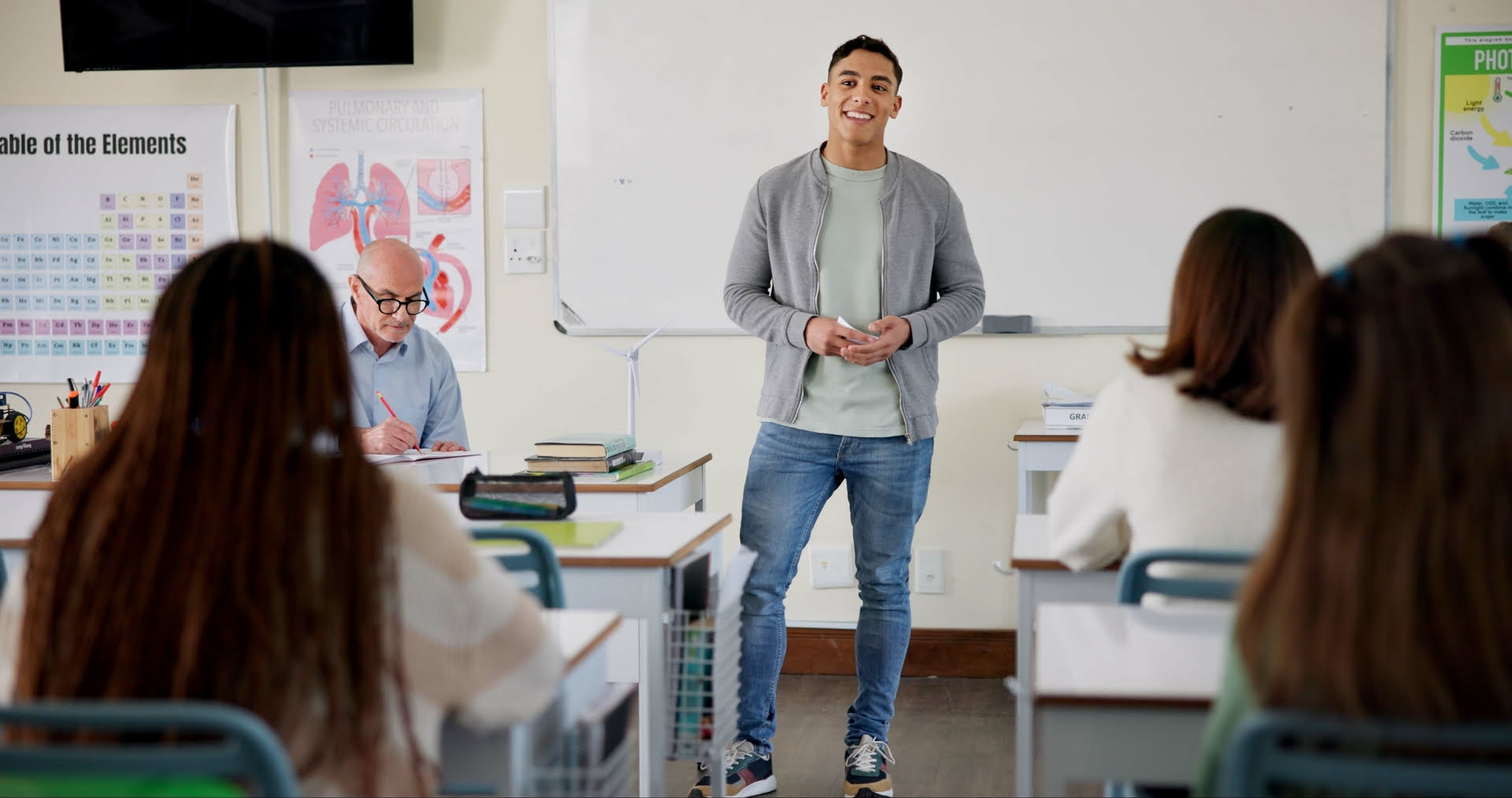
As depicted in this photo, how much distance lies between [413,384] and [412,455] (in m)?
0.40

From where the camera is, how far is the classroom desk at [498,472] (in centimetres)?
283

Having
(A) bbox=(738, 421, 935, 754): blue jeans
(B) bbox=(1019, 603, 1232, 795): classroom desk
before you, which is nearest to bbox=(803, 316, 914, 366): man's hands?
(A) bbox=(738, 421, 935, 754): blue jeans

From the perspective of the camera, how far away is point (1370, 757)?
105 cm

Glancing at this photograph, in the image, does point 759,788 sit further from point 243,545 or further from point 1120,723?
point 243,545

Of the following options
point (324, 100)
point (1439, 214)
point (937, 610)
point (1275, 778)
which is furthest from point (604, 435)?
point (1439, 214)

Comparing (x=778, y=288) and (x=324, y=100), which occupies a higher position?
(x=324, y=100)

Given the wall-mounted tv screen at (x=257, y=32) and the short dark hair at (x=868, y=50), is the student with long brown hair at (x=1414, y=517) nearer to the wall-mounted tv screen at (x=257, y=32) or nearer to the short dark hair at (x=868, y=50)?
the short dark hair at (x=868, y=50)

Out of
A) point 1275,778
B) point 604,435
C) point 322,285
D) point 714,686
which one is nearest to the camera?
point 1275,778

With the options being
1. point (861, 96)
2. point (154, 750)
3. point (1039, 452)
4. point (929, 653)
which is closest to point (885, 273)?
point (861, 96)

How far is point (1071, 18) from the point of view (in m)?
4.10

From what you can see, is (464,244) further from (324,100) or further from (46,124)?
(46,124)

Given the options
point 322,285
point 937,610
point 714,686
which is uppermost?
point 322,285

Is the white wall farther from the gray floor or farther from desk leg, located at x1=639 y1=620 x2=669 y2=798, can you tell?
desk leg, located at x1=639 y1=620 x2=669 y2=798

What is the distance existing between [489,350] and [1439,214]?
2.97 meters
